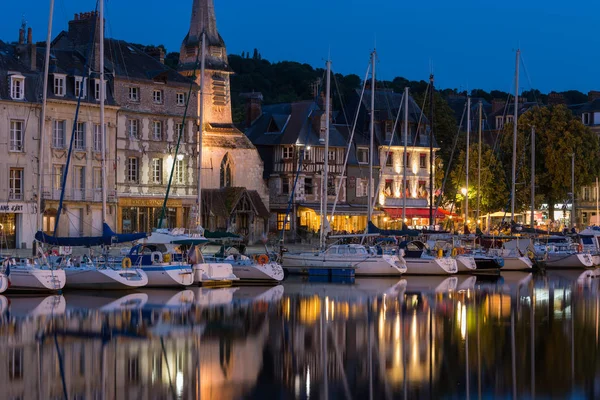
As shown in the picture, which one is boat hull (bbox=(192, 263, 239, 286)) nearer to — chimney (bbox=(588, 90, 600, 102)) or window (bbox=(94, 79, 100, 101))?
window (bbox=(94, 79, 100, 101))

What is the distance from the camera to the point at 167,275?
1788 inches

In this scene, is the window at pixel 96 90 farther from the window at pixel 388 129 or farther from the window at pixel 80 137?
the window at pixel 388 129

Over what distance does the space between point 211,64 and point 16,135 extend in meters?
15.5

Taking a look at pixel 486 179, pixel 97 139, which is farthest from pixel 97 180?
pixel 486 179

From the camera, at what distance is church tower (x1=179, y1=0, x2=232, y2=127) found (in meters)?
72.1

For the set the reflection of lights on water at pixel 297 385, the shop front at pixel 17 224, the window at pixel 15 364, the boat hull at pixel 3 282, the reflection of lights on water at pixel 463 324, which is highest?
the shop front at pixel 17 224

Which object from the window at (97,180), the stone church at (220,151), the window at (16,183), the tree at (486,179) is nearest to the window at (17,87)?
the window at (16,183)

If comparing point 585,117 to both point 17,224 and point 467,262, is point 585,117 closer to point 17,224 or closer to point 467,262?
point 467,262

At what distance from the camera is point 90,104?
209 ft

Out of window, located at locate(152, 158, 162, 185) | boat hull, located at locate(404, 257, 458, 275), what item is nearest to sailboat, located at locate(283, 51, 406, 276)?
boat hull, located at locate(404, 257, 458, 275)

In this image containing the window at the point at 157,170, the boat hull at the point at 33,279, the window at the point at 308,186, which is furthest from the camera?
the window at the point at 308,186

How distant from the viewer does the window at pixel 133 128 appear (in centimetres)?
6700

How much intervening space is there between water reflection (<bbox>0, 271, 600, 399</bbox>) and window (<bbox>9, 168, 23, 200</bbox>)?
1901 centimetres

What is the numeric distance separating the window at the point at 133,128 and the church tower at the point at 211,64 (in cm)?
588
